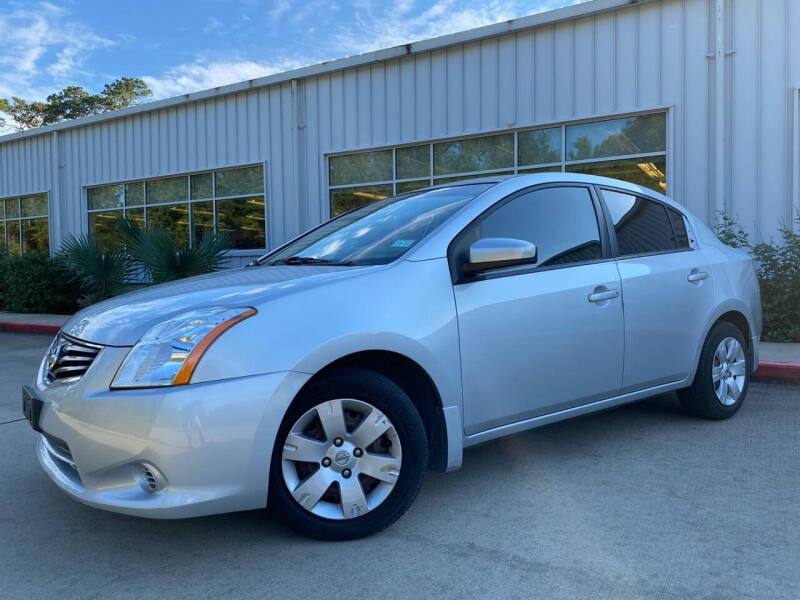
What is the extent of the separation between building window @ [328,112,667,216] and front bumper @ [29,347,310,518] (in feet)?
25.7

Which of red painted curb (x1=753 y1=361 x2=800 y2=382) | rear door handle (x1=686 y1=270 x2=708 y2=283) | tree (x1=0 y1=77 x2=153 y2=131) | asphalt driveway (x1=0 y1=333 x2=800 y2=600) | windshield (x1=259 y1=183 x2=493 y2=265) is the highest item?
tree (x1=0 y1=77 x2=153 y2=131)

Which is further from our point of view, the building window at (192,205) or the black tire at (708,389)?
→ the building window at (192,205)

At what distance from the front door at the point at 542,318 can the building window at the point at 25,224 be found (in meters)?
16.9

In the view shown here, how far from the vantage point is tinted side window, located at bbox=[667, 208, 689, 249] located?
4.61 metres

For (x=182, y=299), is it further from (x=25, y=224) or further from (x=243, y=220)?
(x=25, y=224)

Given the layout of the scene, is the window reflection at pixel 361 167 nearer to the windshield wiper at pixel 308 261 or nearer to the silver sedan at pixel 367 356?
the silver sedan at pixel 367 356

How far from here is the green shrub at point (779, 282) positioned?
7.82 meters

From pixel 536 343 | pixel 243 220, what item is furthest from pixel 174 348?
pixel 243 220

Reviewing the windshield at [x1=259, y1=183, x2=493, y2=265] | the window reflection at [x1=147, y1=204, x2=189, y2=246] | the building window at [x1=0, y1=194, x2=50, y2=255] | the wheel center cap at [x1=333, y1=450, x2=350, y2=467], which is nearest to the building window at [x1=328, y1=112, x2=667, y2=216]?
the window reflection at [x1=147, y1=204, x2=189, y2=246]

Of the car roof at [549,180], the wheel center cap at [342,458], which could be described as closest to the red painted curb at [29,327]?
the car roof at [549,180]

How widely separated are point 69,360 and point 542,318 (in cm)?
221

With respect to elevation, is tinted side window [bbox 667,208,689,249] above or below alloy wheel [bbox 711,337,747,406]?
above

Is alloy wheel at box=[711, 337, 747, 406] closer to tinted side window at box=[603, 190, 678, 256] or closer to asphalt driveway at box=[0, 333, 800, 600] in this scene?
asphalt driveway at box=[0, 333, 800, 600]

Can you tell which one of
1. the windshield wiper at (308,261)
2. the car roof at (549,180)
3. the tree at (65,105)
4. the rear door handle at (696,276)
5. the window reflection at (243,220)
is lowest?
the rear door handle at (696,276)
